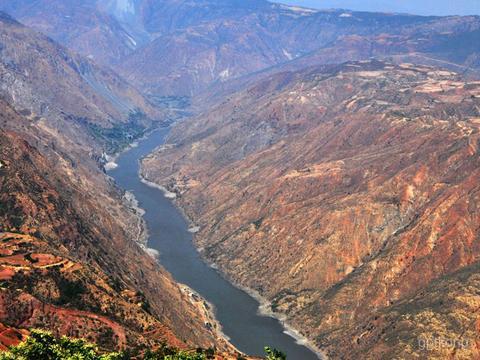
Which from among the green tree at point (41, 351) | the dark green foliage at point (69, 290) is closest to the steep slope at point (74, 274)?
the dark green foliage at point (69, 290)

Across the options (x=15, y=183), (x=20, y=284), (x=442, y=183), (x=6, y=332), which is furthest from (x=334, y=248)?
(x=6, y=332)

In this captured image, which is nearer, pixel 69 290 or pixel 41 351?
pixel 41 351

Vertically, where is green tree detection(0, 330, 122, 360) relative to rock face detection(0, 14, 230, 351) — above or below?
below

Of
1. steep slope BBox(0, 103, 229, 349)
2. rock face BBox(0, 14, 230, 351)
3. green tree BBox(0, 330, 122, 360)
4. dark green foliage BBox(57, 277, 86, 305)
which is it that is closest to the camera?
green tree BBox(0, 330, 122, 360)

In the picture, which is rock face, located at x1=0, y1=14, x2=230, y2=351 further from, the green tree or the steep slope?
the green tree

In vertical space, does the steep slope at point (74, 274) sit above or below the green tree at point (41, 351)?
above

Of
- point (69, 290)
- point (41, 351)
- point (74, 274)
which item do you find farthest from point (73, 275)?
point (41, 351)

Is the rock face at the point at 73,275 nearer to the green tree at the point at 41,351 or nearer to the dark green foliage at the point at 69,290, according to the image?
Result: the dark green foliage at the point at 69,290

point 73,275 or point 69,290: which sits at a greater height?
point 73,275

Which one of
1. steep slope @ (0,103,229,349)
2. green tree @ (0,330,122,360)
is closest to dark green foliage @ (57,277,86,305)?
steep slope @ (0,103,229,349)

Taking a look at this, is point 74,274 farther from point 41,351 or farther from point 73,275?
point 41,351

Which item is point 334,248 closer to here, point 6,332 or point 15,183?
point 15,183

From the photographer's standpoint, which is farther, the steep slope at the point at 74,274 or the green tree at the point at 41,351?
the steep slope at the point at 74,274
